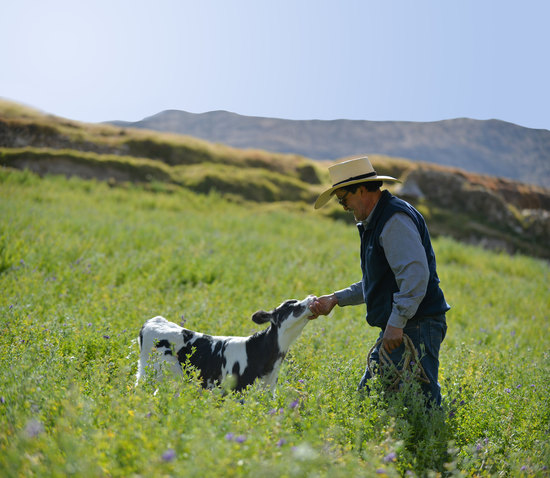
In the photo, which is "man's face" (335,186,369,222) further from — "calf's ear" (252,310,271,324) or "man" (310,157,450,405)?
"calf's ear" (252,310,271,324)

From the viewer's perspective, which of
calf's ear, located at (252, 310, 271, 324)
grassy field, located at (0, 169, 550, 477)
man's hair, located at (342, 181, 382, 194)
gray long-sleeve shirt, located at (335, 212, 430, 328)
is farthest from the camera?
calf's ear, located at (252, 310, 271, 324)

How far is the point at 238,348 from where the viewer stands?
442cm

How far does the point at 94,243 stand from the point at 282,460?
9.21 metres

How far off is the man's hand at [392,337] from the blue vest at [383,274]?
0.70 feet

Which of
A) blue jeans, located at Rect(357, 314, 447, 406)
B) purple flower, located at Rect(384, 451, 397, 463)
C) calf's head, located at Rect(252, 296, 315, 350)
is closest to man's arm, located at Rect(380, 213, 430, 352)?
blue jeans, located at Rect(357, 314, 447, 406)

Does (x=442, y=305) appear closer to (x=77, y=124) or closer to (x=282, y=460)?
(x=282, y=460)

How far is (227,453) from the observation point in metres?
2.23

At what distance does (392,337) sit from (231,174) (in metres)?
25.4

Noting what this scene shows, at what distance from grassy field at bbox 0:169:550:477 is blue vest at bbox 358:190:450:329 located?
0.64m

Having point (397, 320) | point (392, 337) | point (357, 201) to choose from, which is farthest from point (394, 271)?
point (357, 201)

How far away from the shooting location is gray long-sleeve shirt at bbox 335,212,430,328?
3.75 meters

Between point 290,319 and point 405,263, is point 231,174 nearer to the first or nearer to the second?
point 290,319

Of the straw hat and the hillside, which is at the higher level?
the hillside

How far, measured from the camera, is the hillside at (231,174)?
24656 mm
